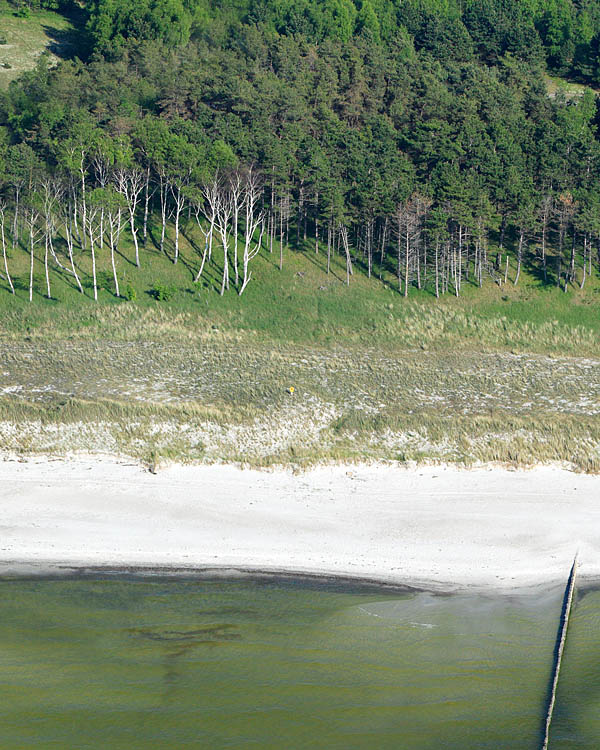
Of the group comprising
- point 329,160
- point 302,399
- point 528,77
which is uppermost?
point 528,77

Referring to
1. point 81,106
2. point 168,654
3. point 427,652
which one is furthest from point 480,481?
point 81,106

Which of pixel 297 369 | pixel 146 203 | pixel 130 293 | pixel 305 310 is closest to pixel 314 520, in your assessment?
pixel 297 369

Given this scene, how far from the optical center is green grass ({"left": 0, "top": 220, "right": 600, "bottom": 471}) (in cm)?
3681

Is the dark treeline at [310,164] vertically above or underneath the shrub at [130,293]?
above

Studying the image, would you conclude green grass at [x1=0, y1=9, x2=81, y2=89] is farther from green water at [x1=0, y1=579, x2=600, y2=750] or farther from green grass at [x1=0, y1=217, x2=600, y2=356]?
green water at [x1=0, y1=579, x2=600, y2=750]

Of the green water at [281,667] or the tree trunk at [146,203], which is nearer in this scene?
the green water at [281,667]

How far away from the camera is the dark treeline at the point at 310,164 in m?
64.1

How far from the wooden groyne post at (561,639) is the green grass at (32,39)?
96674 mm

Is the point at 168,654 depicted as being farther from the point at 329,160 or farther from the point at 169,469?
the point at 329,160

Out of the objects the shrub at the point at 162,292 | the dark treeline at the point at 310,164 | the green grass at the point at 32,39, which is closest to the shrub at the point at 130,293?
the shrub at the point at 162,292

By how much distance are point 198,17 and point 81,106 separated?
44.7 m

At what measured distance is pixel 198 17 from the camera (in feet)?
370

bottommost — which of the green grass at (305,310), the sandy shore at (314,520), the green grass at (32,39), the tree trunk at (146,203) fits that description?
the green grass at (305,310)

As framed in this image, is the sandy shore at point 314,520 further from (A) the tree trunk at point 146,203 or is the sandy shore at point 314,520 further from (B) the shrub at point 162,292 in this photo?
(A) the tree trunk at point 146,203
